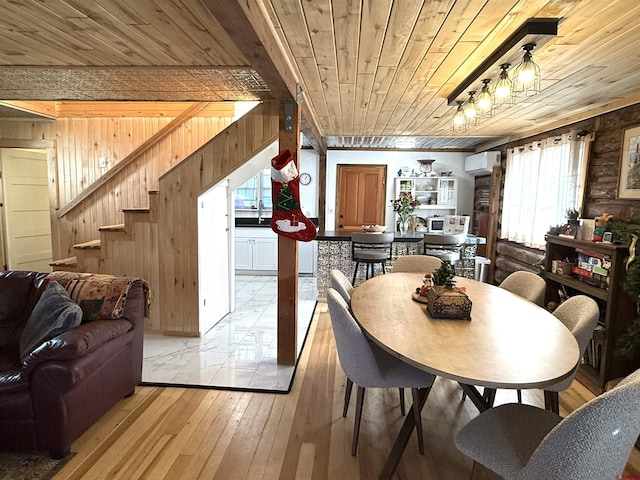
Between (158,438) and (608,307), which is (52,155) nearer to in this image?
(158,438)

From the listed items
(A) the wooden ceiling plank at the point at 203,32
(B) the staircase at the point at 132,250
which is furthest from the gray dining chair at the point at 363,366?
(B) the staircase at the point at 132,250

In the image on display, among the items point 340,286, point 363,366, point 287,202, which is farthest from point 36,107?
point 363,366

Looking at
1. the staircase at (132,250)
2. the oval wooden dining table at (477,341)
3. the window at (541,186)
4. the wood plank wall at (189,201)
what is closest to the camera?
the oval wooden dining table at (477,341)

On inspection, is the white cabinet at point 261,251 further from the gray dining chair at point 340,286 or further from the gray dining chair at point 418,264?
the gray dining chair at point 340,286

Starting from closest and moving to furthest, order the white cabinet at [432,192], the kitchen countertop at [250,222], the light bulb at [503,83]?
the light bulb at [503,83] < the kitchen countertop at [250,222] < the white cabinet at [432,192]

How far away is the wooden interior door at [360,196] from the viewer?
707cm

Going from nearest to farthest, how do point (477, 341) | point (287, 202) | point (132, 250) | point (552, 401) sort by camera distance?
point (477, 341), point (552, 401), point (287, 202), point (132, 250)

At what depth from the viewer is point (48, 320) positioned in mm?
2287

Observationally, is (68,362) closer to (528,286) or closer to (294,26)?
(294,26)

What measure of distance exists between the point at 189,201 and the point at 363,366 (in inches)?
97.1

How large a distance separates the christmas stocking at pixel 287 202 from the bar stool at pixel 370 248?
1.56m

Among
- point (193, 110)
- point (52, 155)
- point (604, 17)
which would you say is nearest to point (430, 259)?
point (604, 17)

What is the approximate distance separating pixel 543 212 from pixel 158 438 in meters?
4.47

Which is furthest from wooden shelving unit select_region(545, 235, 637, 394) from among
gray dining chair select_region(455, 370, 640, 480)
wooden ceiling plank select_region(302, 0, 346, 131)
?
wooden ceiling plank select_region(302, 0, 346, 131)
